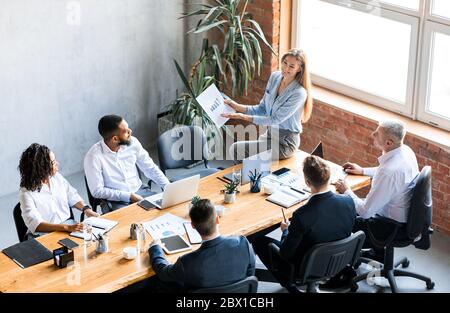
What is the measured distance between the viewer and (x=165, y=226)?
5.87m

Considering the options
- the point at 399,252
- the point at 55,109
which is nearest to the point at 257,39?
the point at 55,109

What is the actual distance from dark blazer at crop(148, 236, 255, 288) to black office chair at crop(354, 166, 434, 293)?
153 cm

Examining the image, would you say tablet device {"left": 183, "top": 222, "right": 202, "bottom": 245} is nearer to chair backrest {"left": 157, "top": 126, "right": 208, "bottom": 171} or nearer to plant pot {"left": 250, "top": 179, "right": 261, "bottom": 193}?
plant pot {"left": 250, "top": 179, "right": 261, "bottom": 193}

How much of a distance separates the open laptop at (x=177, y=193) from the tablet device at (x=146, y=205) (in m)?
0.02

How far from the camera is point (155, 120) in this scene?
9.01 metres

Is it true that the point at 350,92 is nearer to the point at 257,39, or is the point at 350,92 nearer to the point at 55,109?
the point at 257,39

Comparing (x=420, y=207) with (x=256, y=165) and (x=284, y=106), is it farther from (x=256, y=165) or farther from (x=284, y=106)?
(x=284, y=106)

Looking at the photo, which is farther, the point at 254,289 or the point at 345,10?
the point at 345,10

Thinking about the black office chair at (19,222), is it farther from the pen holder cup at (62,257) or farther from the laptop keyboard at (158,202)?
the laptop keyboard at (158,202)

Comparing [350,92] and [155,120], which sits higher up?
[350,92]

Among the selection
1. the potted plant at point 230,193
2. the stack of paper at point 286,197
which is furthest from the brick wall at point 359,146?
the potted plant at point 230,193
